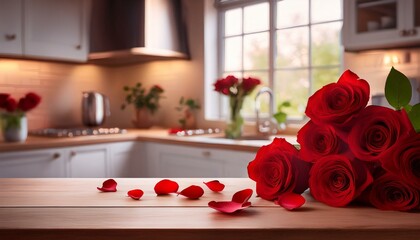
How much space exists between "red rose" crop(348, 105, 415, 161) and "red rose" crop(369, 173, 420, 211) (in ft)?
0.16

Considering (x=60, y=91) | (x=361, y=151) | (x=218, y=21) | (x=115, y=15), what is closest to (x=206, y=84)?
(x=218, y=21)

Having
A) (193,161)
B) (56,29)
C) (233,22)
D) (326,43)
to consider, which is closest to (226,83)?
(193,161)

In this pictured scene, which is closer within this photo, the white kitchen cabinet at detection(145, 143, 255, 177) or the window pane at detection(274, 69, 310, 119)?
the white kitchen cabinet at detection(145, 143, 255, 177)

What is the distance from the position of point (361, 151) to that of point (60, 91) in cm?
338

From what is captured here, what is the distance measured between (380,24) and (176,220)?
2.17 meters

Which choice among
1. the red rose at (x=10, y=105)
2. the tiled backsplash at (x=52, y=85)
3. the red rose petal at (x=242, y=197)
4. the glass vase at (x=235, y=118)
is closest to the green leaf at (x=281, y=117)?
the glass vase at (x=235, y=118)

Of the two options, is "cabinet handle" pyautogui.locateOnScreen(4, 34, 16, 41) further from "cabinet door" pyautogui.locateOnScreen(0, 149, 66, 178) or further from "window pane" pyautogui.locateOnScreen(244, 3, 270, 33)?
"window pane" pyautogui.locateOnScreen(244, 3, 270, 33)

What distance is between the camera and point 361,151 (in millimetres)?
743

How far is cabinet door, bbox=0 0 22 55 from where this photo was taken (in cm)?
305

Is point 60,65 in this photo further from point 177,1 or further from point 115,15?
point 177,1

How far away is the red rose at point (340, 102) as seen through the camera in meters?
0.77

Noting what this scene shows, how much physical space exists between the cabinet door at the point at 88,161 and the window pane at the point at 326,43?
5.22ft

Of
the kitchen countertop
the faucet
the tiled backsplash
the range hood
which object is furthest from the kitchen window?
the tiled backsplash
